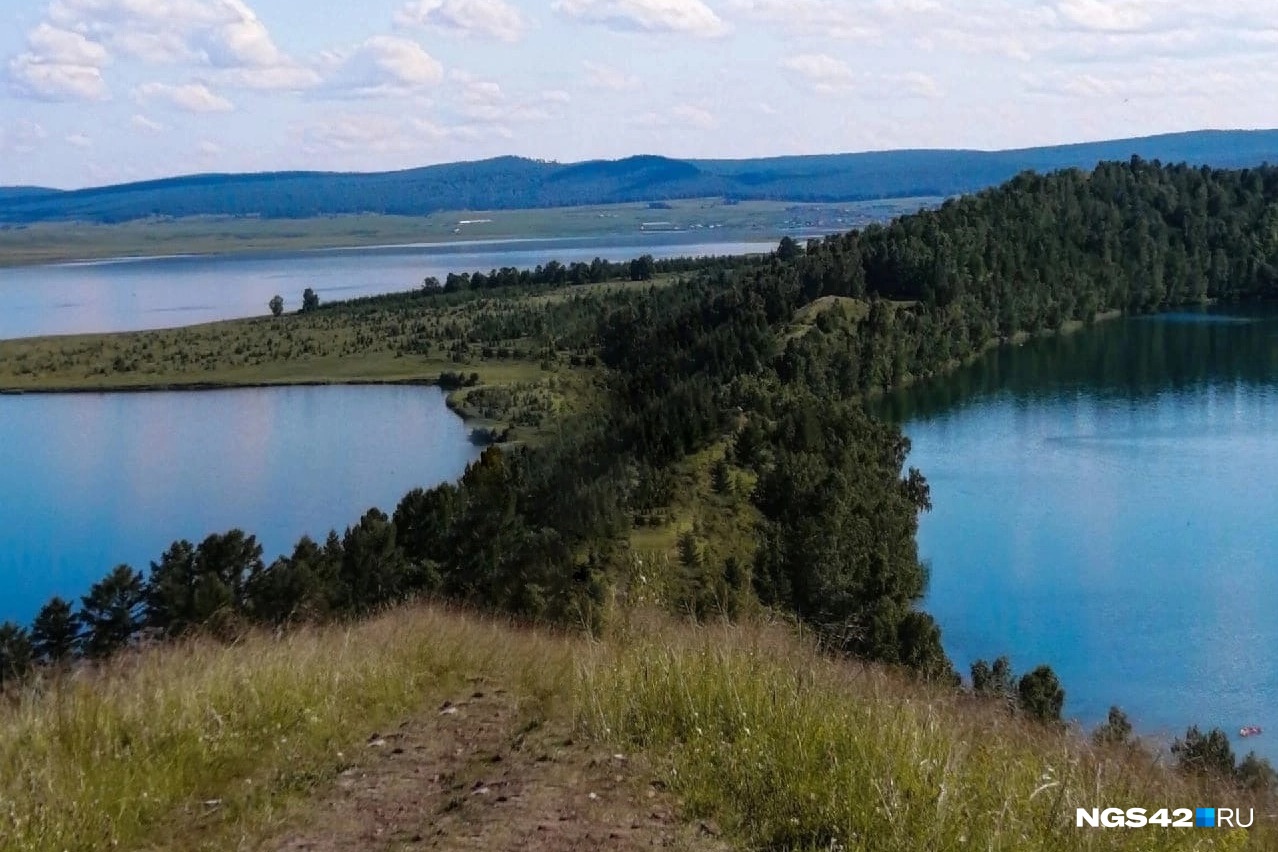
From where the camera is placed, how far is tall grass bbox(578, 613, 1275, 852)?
15.6 feet

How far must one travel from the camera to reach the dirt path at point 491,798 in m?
5.00

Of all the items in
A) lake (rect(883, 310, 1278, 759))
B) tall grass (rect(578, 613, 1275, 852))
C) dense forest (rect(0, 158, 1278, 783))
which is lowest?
lake (rect(883, 310, 1278, 759))

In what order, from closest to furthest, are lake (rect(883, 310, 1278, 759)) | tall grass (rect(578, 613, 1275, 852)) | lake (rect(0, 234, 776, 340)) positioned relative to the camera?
tall grass (rect(578, 613, 1275, 852)) → lake (rect(883, 310, 1278, 759)) → lake (rect(0, 234, 776, 340))

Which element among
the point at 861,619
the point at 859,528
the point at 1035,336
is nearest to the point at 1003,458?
the point at 859,528

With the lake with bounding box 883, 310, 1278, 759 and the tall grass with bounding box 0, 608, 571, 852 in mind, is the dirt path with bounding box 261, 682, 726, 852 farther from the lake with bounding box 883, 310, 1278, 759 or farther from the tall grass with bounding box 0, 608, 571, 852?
the lake with bounding box 883, 310, 1278, 759

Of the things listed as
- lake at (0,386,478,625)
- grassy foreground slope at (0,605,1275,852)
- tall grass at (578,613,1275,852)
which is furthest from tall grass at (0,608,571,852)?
lake at (0,386,478,625)

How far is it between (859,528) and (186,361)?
5380 centimetres

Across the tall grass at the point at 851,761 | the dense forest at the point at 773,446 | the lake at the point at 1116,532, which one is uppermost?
Answer: the tall grass at the point at 851,761

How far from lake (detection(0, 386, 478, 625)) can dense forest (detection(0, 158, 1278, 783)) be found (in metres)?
4.93

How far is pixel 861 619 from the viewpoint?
2420 cm

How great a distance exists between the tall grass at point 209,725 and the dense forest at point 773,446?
5.55 ft

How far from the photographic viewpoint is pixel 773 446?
119 ft

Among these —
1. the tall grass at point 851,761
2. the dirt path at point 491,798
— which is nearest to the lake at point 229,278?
the dirt path at point 491,798

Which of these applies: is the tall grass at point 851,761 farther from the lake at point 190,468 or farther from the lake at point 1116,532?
the lake at point 190,468
